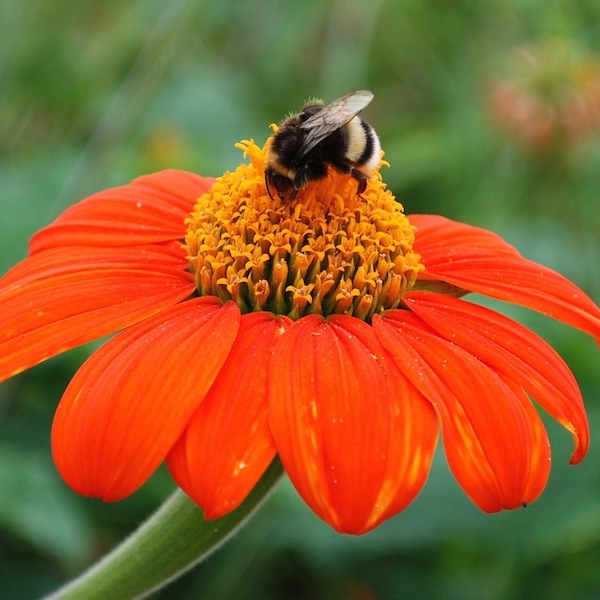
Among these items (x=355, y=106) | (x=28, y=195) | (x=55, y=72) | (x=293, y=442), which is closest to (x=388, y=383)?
(x=293, y=442)

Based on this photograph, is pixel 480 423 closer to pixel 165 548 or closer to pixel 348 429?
pixel 348 429

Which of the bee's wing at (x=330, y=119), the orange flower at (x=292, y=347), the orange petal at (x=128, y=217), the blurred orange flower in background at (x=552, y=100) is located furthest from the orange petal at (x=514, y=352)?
the blurred orange flower in background at (x=552, y=100)

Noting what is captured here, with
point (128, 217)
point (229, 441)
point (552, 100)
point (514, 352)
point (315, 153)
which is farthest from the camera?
point (552, 100)

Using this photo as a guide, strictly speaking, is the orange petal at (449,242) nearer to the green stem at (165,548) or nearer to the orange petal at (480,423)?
the orange petal at (480,423)

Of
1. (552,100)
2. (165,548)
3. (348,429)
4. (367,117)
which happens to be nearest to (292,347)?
(348,429)

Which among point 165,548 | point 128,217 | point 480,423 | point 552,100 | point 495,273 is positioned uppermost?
point 552,100

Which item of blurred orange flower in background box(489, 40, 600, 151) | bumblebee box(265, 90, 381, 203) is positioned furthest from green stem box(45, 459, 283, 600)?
blurred orange flower in background box(489, 40, 600, 151)

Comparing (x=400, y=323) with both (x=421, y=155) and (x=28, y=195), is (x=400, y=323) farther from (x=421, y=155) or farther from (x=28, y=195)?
(x=421, y=155)
